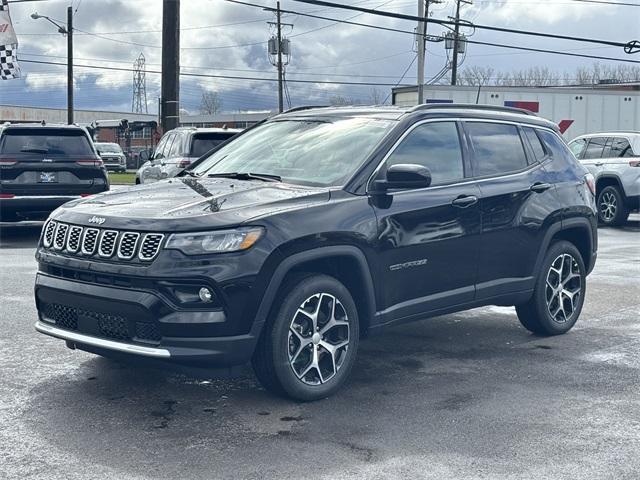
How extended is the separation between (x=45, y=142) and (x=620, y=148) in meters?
11.1

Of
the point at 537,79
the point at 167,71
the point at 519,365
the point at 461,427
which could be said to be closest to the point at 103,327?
the point at 461,427

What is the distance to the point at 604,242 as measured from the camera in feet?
49.1

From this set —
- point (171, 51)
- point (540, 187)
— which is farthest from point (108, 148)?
point (540, 187)

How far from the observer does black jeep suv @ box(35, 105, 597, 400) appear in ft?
16.0

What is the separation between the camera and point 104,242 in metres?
5.04

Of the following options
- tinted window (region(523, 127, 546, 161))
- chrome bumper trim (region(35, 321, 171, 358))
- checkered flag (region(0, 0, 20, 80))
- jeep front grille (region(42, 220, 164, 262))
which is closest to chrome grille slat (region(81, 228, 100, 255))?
jeep front grille (region(42, 220, 164, 262))

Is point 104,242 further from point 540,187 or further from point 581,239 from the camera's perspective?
point 581,239

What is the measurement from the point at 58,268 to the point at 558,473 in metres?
3.07

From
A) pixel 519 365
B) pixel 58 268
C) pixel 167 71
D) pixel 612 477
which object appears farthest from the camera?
pixel 167 71

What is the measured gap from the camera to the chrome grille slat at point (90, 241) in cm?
509

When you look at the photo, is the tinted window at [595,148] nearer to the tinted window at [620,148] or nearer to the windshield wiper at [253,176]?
the tinted window at [620,148]

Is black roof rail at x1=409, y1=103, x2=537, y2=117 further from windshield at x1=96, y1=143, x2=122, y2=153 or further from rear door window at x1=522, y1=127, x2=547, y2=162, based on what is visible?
windshield at x1=96, y1=143, x2=122, y2=153

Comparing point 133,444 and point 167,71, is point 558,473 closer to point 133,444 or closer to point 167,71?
point 133,444

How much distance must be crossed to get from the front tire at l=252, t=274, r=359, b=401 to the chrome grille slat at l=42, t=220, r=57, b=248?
148cm
